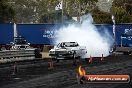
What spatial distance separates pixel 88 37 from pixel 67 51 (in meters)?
13.2

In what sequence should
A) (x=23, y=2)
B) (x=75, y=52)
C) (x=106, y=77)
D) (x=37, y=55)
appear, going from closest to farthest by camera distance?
(x=106, y=77) < (x=75, y=52) < (x=37, y=55) < (x=23, y=2)

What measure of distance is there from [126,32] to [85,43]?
5484 mm

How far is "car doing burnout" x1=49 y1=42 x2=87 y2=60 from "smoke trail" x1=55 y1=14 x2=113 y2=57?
651 cm

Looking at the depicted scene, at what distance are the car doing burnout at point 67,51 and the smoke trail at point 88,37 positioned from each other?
21.4 ft

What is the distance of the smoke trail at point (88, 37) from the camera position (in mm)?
43562

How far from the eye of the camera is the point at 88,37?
46.3 meters

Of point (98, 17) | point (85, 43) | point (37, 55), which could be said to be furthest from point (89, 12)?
point (37, 55)

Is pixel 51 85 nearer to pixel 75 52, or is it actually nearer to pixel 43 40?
pixel 75 52

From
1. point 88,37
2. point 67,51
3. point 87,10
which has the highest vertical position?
point 87,10

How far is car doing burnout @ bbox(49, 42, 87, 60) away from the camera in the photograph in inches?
1303

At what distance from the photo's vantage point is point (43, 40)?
51750 mm

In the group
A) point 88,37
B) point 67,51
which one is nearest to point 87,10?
point 88,37

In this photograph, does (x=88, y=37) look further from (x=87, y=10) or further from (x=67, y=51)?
(x=87, y=10)

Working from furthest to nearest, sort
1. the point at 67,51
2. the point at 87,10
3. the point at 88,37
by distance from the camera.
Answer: the point at 87,10 < the point at 88,37 < the point at 67,51
